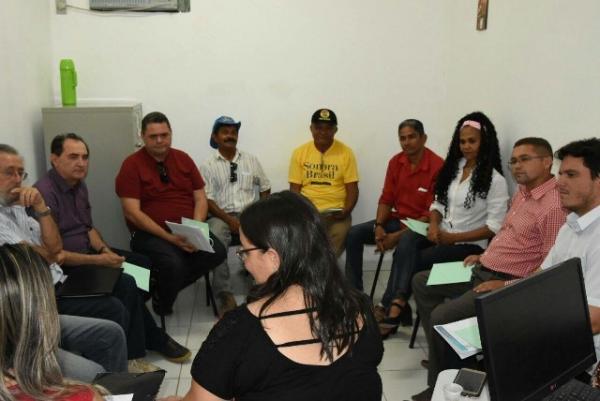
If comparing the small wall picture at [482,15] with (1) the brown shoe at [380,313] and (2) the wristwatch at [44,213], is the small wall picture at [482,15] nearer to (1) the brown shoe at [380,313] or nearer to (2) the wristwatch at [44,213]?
(1) the brown shoe at [380,313]

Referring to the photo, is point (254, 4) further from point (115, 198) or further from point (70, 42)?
point (115, 198)

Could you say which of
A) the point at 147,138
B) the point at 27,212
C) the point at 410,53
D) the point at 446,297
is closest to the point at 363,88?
the point at 410,53

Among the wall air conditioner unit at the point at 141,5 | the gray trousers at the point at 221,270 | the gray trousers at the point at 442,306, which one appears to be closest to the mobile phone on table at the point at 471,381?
the gray trousers at the point at 442,306

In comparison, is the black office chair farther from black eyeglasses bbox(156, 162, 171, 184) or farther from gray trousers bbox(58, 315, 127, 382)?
gray trousers bbox(58, 315, 127, 382)

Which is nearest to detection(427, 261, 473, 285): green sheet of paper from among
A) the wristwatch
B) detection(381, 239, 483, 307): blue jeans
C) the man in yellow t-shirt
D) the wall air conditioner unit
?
detection(381, 239, 483, 307): blue jeans

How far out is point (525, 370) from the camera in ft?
4.92

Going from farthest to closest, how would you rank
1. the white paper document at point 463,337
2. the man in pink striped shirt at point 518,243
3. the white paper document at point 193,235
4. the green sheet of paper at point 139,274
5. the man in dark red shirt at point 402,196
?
the man in dark red shirt at point 402,196 < the white paper document at point 193,235 < the green sheet of paper at point 139,274 < the man in pink striped shirt at point 518,243 < the white paper document at point 463,337

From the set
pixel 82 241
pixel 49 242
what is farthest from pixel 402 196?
pixel 49 242

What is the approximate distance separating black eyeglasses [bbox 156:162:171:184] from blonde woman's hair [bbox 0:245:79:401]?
2.57 m

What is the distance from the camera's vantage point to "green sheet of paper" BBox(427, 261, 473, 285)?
3.10 m

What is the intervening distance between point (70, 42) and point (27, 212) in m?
1.94

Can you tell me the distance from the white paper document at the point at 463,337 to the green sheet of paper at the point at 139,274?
5.83 ft

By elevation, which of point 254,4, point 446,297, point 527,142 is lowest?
point 446,297

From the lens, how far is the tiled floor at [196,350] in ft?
10.1
